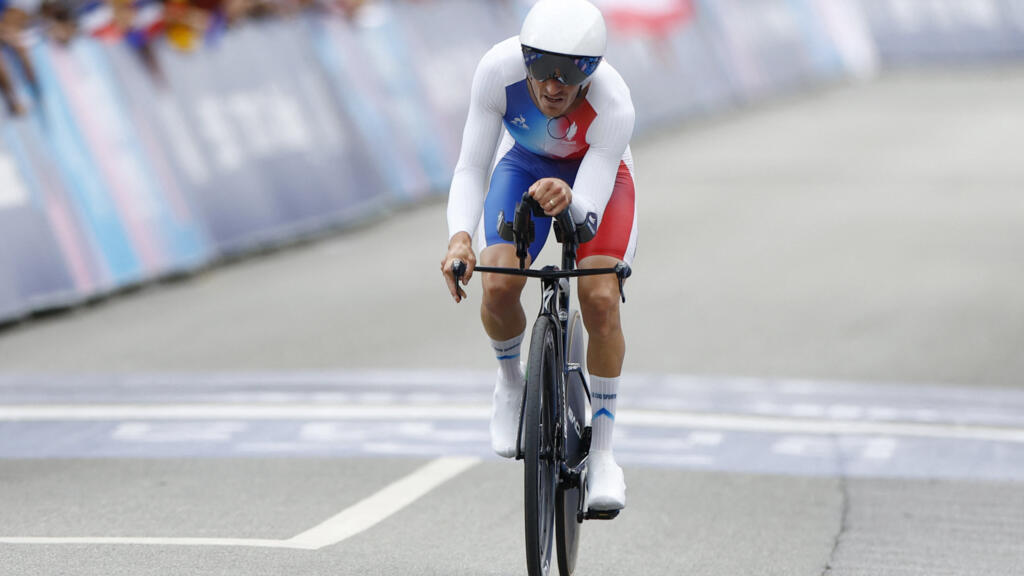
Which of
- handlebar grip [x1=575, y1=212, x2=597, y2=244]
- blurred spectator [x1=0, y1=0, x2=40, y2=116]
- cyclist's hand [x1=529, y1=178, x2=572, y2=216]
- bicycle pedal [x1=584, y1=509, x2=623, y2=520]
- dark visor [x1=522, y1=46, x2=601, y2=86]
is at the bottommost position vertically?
bicycle pedal [x1=584, y1=509, x2=623, y2=520]

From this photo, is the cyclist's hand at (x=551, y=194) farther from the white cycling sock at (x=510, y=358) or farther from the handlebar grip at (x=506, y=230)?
the white cycling sock at (x=510, y=358)

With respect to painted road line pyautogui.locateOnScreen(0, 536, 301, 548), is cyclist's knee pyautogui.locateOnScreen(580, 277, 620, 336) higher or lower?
higher

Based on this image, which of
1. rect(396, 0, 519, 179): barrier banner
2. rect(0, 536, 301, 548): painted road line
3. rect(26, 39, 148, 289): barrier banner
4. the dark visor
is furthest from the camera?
rect(396, 0, 519, 179): barrier banner

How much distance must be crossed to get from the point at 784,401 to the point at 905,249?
6.67 metres

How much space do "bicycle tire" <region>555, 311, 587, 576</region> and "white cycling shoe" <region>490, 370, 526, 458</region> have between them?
0.18 m

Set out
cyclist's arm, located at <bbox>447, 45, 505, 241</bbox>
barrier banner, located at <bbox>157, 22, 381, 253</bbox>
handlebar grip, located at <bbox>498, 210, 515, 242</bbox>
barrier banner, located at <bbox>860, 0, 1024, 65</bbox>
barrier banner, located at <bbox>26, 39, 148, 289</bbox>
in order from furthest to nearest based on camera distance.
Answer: barrier banner, located at <bbox>860, 0, 1024, 65</bbox> → barrier banner, located at <bbox>157, 22, 381, 253</bbox> → barrier banner, located at <bbox>26, 39, 148, 289</bbox> → cyclist's arm, located at <bbox>447, 45, 505, 241</bbox> → handlebar grip, located at <bbox>498, 210, 515, 242</bbox>

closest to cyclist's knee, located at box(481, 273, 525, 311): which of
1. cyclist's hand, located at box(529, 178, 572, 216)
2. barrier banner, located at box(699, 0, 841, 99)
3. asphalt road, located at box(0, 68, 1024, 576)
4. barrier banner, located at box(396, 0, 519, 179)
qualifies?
cyclist's hand, located at box(529, 178, 572, 216)

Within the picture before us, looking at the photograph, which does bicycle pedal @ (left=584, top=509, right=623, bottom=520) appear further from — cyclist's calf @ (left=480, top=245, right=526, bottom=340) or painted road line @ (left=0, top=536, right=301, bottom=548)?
painted road line @ (left=0, top=536, right=301, bottom=548)

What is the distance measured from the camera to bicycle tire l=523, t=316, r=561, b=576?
536 cm

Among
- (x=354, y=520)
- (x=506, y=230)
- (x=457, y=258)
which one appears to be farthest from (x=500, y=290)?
(x=354, y=520)

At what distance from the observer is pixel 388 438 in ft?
28.0

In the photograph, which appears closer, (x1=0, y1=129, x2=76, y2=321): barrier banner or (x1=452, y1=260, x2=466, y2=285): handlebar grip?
(x1=452, y1=260, x2=466, y2=285): handlebar grip

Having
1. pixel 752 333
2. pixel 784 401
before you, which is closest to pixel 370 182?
pixel 752 333

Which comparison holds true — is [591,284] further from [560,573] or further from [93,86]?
[93,86]
